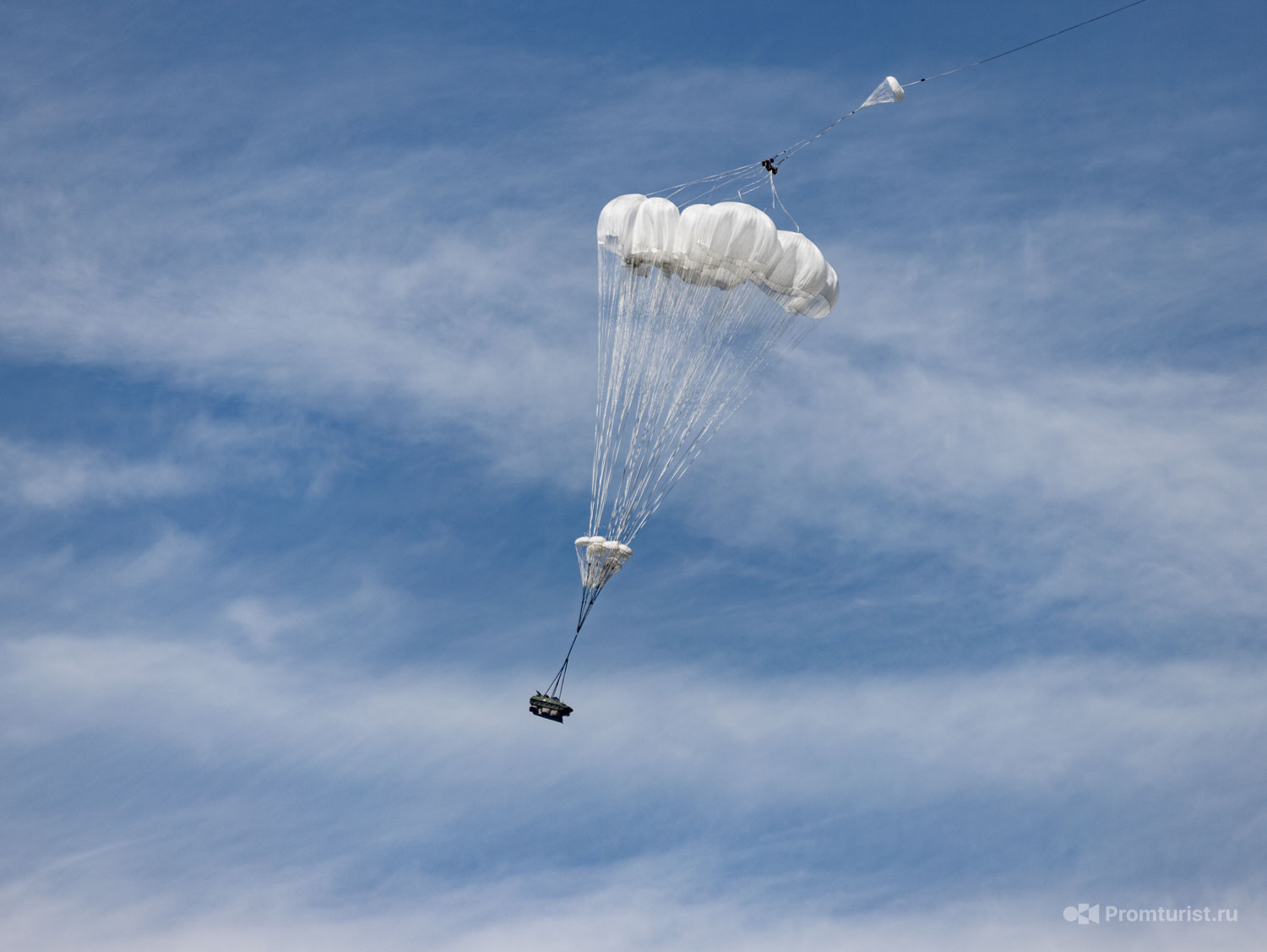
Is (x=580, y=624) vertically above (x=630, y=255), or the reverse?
(x=630, y=255)

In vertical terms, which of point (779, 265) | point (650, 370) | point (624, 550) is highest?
point (779, 265)

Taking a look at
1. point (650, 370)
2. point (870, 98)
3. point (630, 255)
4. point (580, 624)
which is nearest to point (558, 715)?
point (580, 624)

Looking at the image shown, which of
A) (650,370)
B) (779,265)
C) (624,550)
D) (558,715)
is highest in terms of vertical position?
(779,265)

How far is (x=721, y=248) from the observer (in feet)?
127

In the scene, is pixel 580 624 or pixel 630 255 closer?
pixel 580 624

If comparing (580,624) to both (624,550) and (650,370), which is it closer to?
(624,550)

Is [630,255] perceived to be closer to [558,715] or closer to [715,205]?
[715,205]

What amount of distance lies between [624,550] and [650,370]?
4917 mm

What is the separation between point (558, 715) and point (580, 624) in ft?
7.65

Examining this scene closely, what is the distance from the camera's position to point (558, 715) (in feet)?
121

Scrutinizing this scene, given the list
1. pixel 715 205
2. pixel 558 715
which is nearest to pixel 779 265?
pixel 715 205

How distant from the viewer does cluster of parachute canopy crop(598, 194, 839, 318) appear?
3878 cm

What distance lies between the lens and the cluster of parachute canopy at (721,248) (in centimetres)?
3878

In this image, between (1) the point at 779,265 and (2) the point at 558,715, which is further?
(1) the point at 779,265
